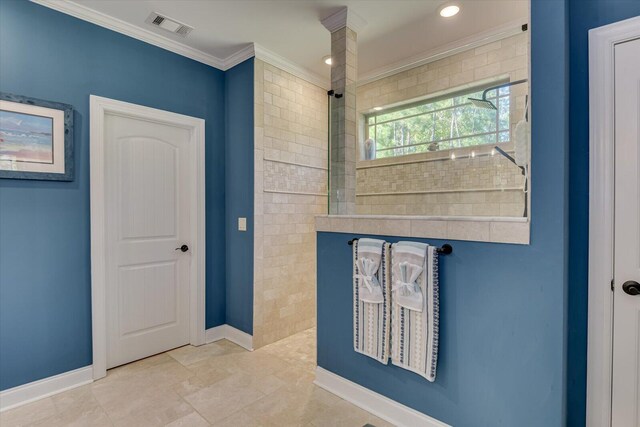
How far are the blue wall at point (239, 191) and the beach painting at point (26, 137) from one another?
1.40m

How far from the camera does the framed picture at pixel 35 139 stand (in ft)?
6.81

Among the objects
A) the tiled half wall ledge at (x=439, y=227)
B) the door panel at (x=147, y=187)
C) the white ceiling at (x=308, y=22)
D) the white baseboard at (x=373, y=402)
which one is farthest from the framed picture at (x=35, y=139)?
the white baseboard at (x=373, y=402)

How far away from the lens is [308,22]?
8.41 ft

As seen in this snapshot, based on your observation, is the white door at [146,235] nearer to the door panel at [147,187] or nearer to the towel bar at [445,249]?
the door panel at [147,187]

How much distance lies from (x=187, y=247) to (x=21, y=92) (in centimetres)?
163

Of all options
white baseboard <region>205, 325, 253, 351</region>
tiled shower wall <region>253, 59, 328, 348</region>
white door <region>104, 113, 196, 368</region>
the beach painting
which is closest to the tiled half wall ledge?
tiled shower wall <region>253, 59, 328, 348</region>

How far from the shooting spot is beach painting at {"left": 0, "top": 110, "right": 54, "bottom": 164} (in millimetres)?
2074

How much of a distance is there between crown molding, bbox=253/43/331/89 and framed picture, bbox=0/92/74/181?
1608 mm

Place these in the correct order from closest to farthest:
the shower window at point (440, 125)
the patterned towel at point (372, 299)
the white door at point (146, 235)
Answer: the shower window at point (440, 125) → the patterned towel at point (372, 299) → the white door at point (146, 235)

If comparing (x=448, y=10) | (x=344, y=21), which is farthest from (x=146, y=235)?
(x=448, y=10)

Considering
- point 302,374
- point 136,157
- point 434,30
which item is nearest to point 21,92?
point 136,157

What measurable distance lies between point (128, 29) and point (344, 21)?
5.76ft

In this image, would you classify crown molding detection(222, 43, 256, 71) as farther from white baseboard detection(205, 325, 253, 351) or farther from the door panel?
white baseboard detection(205, 325, 253, 351)

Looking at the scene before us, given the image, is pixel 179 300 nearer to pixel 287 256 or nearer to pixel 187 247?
pixel 187 247
